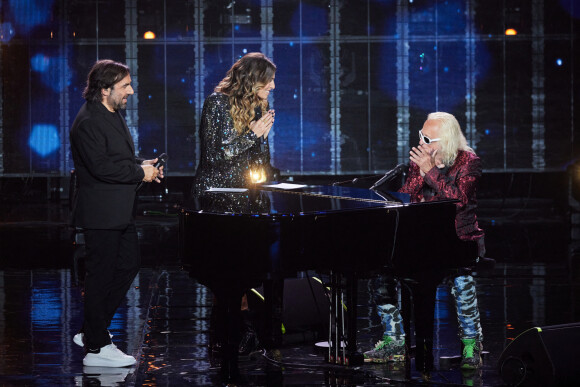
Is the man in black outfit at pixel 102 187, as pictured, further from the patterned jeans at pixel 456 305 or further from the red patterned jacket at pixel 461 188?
the red patterned jacket at pixel 461 188

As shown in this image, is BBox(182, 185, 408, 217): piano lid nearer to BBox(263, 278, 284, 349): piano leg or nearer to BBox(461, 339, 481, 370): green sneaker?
BBox(263, 278, 284, 349): piano leg

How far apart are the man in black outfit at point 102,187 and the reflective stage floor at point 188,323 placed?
13.1 inches

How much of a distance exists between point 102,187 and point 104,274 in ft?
1.55

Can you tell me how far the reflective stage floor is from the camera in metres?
4.82

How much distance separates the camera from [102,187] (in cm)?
482

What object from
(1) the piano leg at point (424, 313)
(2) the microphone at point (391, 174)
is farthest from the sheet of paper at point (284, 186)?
(1) the piano leg at point (424, 313)

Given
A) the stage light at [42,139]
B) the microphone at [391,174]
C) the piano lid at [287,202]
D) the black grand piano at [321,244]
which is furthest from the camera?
the stage light at [42,139]

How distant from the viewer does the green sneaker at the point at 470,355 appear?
497cm

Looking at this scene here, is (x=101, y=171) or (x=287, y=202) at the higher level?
(x=101, y=171)

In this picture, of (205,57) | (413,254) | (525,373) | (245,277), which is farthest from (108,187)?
(205,57)

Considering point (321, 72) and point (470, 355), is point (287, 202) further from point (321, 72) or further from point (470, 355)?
point (321, 72)

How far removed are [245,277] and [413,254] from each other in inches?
33.3

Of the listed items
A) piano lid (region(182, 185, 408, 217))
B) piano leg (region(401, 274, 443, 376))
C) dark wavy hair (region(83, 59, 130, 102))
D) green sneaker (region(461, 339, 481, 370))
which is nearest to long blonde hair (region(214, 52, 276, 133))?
piano lid (region(182, 185, 408, 217))

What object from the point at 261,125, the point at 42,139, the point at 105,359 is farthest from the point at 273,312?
the point at 42,139
